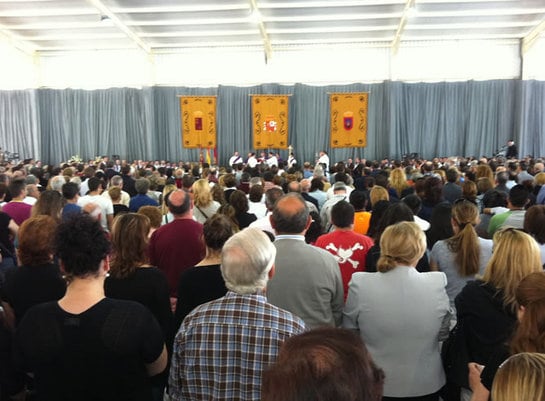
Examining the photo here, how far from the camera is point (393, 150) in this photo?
1867 centimetres

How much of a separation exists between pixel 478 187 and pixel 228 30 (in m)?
12.4

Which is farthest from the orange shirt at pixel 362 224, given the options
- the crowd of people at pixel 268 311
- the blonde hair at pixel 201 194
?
the blonde hair at pixel 201 194

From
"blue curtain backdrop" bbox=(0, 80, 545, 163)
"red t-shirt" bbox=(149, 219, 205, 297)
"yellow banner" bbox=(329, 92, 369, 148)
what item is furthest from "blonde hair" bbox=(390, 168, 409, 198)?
"blue curtain backdrop" bbox=(0, 80, 545, 163)

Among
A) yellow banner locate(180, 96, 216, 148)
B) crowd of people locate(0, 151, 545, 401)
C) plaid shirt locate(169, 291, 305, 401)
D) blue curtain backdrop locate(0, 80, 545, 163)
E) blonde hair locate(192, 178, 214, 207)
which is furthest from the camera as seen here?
blue curtain backdrop locate(0, 80, 545, 163)

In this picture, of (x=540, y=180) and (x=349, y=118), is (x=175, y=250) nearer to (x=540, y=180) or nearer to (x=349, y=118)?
(x=540, y=180)

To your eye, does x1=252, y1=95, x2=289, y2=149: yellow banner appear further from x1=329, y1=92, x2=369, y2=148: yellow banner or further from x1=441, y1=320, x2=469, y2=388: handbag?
x1=441, y1=320, x2=469, y2=388: handbag

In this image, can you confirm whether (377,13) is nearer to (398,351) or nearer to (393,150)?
(393,150)

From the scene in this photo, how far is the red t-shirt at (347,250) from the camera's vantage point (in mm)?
3314

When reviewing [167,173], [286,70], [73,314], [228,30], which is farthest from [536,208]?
[286,70]

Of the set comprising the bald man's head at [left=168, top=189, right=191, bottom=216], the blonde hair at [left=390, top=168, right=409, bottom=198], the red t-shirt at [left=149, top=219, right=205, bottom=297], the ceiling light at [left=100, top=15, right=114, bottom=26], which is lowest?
the red t-shirt at [left=149, top=219, right=205, bottom=297]

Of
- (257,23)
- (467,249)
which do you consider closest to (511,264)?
(467,249)

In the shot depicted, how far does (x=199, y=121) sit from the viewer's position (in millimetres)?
16891

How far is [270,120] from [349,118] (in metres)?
2.67

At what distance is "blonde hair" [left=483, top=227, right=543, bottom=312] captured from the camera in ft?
7.30
